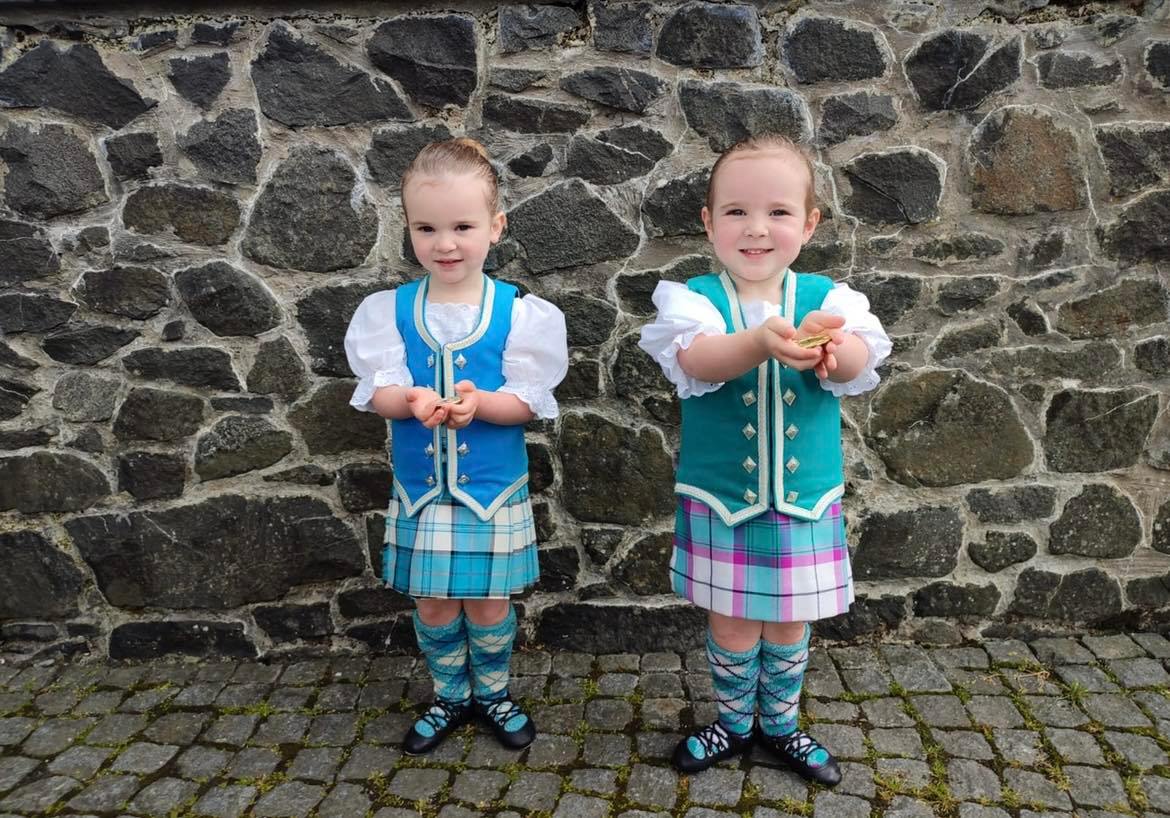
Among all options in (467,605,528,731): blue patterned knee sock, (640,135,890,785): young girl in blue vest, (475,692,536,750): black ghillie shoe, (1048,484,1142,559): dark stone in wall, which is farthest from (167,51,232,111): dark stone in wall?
(1048,484,1142,559): dark stone in wall

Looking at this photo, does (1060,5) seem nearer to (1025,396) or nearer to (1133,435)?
(1025,396)

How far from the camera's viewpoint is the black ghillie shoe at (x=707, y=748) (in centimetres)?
219

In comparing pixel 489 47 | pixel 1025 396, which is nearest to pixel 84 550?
pixel 489 47

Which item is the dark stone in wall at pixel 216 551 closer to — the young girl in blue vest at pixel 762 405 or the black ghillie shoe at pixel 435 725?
the black ghillie shoe at pixel 435 725

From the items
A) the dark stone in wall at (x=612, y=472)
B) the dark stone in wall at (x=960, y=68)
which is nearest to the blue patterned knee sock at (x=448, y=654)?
the dark stone in wall at (x=612, y=472)

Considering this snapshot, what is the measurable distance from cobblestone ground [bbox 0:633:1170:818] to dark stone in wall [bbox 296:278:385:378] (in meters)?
1.03

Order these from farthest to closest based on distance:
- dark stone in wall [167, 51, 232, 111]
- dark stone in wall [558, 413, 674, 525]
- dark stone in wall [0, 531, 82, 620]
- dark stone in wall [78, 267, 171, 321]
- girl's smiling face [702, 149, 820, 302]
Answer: dark stone in wall [0, 531, 82, 620]
dark stone in wall [558, 413, 674, 525]
dark stone in wall [78, 267, 171, 321]
dark stone in wall [167, 51, 232, 111]
girl's smiling face [702, 149, 820, 302]

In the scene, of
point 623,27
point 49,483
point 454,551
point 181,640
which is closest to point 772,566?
point 454,551

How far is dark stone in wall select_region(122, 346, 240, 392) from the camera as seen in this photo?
257cm

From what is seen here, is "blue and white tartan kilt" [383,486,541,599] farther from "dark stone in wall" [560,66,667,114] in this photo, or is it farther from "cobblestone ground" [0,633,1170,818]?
"dark stone in wall" [560,66,667,114]

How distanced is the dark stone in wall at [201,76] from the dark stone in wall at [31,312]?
742 millimetres

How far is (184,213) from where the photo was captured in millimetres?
2486

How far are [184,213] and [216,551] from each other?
3.56 ft

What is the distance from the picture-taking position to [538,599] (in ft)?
9.26
